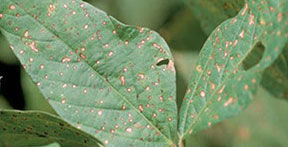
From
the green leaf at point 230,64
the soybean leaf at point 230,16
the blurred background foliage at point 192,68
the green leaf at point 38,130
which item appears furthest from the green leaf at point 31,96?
the green leaf at point 230,64

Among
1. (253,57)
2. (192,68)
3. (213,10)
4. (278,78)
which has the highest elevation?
(213,10)

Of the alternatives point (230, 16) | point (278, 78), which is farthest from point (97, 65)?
point (278, 78)

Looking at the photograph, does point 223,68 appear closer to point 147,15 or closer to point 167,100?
point 167,100

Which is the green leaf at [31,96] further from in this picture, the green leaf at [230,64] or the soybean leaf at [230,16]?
the green leaf at [230,64]

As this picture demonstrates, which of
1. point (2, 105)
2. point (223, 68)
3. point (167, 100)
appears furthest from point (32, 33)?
point (2, 105)

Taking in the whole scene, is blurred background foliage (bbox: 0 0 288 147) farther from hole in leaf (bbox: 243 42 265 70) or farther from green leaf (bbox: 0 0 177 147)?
green leaf (bbox: 0 0 177 147)

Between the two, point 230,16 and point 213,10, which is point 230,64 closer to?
point 230,16
